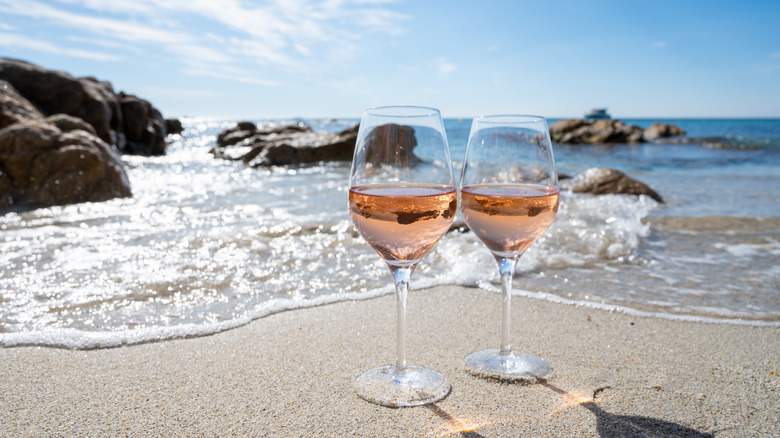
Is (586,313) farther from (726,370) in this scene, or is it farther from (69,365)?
(69,365)

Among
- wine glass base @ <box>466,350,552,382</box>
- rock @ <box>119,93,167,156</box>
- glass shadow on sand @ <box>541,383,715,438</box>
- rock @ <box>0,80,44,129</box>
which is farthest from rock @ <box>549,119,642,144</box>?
glass shadow on sand @ <box>541,383,715,438</box>

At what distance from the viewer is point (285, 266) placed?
4.02 metres

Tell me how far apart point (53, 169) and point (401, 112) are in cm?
752

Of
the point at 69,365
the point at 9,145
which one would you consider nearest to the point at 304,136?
the point at 9,145

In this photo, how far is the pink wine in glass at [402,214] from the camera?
1.64 meters

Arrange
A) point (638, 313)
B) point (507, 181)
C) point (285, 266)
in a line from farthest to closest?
point (285, 266), point (638, 313), point (507, 181)

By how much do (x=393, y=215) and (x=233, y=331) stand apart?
1.34 meters

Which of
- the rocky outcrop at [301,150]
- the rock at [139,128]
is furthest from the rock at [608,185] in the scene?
the rock at [139,128]

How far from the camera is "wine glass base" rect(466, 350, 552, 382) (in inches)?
79.1

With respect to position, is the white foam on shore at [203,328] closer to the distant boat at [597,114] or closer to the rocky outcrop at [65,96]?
the rocky outcrop at [65,96]

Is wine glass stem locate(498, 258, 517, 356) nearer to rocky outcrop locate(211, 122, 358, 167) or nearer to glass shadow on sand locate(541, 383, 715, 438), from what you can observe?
glass shadow on sand locate(541, 383, 715, 438)

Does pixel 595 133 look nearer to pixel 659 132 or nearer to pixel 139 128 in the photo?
pixel 659 132

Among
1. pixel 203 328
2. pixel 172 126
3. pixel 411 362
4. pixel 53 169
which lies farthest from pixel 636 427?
pixel 172 126

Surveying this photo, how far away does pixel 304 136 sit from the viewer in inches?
706
